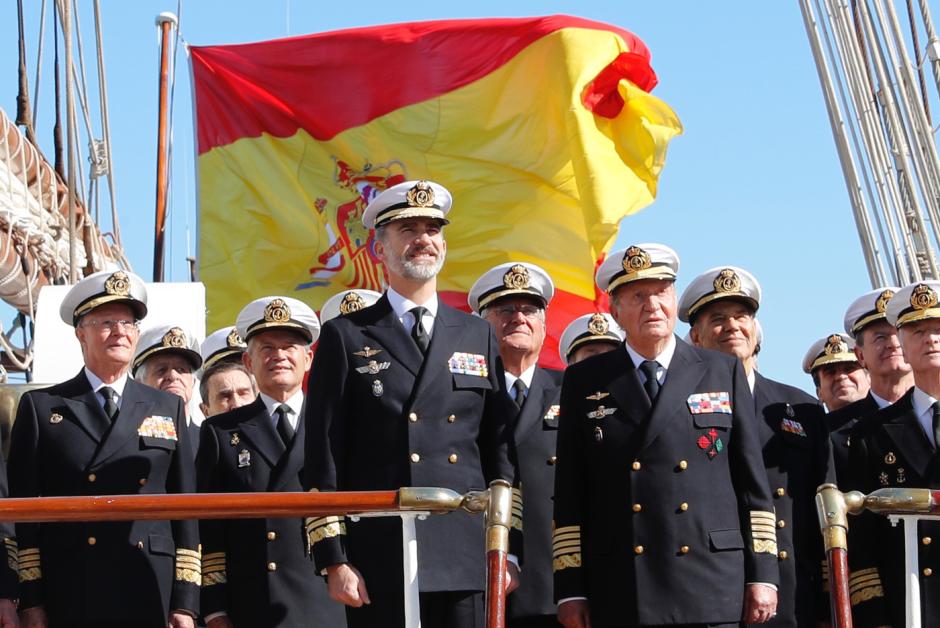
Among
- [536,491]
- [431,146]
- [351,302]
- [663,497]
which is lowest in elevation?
[663,497]

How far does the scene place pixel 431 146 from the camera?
12.7 metres

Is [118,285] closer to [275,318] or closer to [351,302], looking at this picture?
[275,318]

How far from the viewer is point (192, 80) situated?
13.1 metres

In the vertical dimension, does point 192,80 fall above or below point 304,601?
above

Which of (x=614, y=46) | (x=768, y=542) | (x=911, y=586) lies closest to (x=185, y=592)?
(x=768, y=542)

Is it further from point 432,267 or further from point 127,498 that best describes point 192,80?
point 127,498

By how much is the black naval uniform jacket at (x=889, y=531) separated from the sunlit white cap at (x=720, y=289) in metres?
0.69

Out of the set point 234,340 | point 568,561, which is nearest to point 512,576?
point 568,561

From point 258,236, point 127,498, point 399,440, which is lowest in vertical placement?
point 127,498

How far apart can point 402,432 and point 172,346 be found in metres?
2.17

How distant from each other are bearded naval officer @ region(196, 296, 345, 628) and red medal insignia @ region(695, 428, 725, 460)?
1.45 m

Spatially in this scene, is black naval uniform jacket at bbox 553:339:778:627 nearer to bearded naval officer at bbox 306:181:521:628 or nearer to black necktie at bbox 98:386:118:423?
bearded naval officer at bbox 306:181:521:628

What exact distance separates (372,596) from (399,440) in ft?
1.66

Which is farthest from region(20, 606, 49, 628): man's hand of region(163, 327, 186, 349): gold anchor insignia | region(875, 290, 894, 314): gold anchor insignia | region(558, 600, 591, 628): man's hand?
region(875, 290, 894, 314): gold anchor insignia
